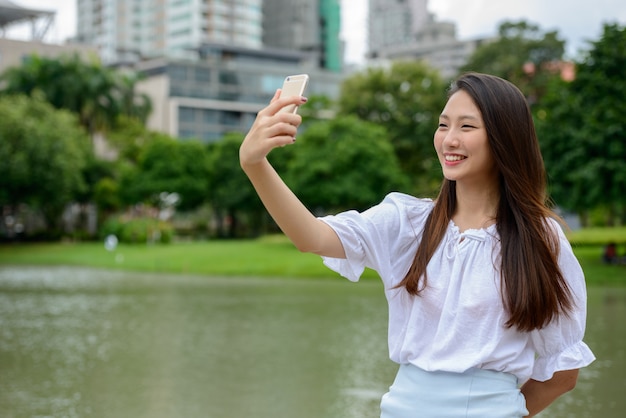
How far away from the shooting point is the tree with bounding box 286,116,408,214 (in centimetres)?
3528

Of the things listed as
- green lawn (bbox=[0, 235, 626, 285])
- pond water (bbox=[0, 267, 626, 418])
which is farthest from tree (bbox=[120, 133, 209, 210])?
Answer: pond water (bbox=[0, 267, 626, 418])

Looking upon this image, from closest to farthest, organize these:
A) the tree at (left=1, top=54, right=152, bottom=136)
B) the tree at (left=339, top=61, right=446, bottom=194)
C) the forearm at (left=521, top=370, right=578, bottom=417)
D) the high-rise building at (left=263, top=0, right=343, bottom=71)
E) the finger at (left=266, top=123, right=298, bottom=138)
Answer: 1. the finger at (left=266, top=123, right=298, bottom=138)
2. the forearm at (left=521, top=370, right=578, bottom=417)
3. the tree at (left=339, top=61, right=446, bottom=194)
4. the tree at (left=1, top=54, right=152, bottom=136)
5. the high-rise building at (left=263, top=0, right=343, bottom=71)

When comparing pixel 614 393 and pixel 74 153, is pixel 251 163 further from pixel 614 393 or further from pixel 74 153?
pixel 74 153

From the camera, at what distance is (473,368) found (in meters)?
2.06

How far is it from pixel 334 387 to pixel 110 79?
44285 millimetres

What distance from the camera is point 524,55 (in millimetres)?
41812

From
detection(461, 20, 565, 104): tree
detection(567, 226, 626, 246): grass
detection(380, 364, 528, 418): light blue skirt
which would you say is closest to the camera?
detection(380, 364, 528, 418): light blue skirt

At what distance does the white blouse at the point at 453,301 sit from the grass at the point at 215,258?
19.8 metres

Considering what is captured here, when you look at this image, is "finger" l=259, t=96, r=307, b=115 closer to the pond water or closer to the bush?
the pond water

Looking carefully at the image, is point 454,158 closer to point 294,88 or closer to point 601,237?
point 294,88

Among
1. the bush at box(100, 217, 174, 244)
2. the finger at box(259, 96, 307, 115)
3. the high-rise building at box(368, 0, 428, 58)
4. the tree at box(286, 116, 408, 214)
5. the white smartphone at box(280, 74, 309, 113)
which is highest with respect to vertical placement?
the high-rise building at box(368, 0, 428, 58)

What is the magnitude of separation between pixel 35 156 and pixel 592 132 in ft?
71.7

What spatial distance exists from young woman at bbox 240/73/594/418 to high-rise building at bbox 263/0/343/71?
362 feet

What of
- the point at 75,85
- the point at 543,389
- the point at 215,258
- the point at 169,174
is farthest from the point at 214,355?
the point at 75,85
